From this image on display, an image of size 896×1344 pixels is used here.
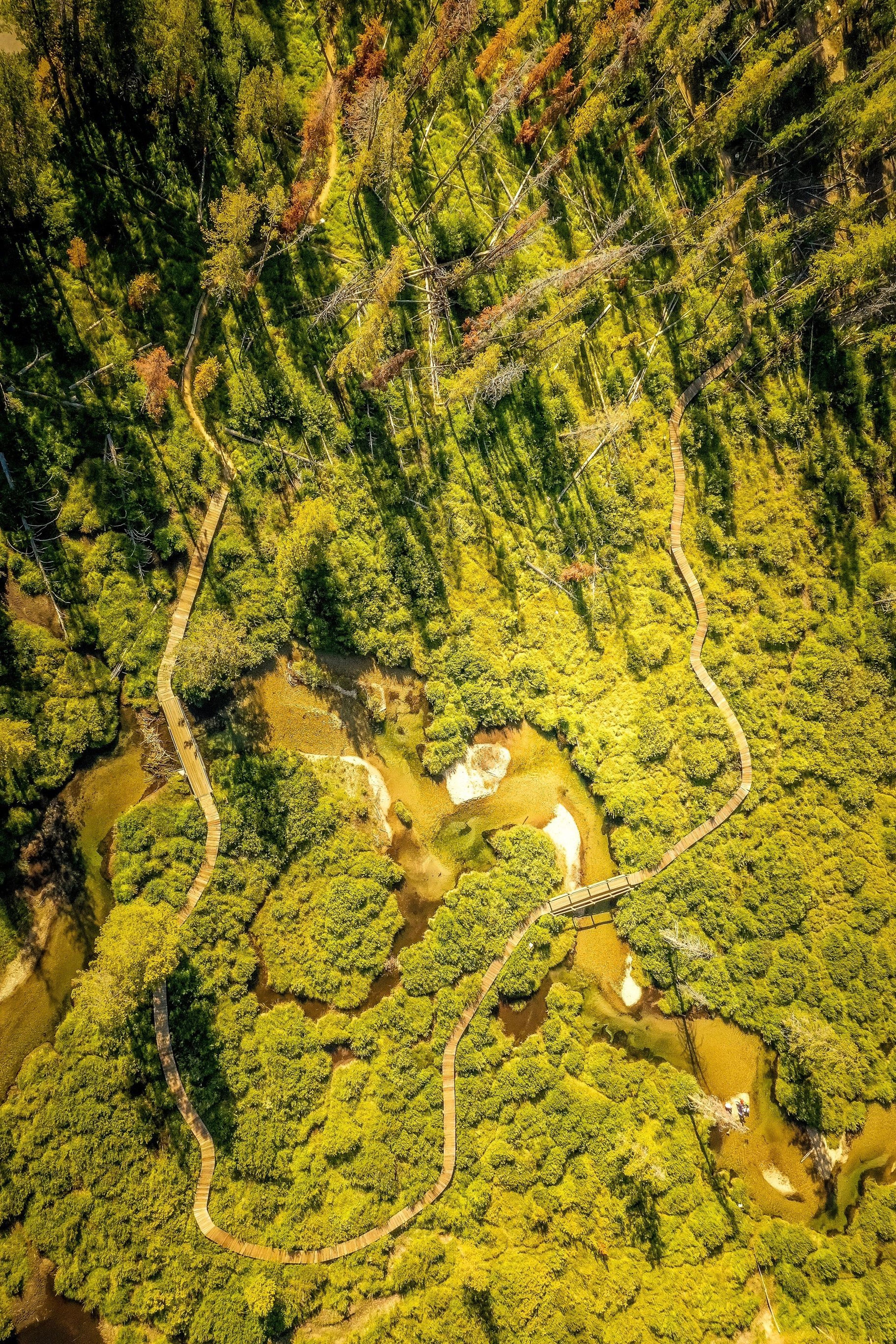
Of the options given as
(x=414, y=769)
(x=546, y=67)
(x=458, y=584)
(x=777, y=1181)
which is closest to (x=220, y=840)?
(x=414, y=769)

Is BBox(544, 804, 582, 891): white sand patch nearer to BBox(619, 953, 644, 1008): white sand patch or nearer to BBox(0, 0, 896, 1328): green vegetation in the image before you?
BBox(0, 0, 896, 1328): green vegetation

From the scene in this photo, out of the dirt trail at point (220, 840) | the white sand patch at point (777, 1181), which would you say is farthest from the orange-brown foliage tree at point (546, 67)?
the white sand patch at point (777, 1181)

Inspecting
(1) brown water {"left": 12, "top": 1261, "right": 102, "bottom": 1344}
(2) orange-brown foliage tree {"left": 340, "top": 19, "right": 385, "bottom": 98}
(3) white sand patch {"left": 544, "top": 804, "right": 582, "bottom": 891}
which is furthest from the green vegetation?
(3) white sand patch {"left": 544, "top": 804, "right": 582, "bottom": 891}

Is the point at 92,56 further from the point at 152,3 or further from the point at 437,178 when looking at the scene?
the point at 437,178

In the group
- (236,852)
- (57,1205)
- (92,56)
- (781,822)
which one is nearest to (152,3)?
(92,56)

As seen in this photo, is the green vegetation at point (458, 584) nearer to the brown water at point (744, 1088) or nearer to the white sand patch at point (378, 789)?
the brown water at point (744, 1088)

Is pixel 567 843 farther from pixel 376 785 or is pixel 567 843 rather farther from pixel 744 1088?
pixel 744 1088
